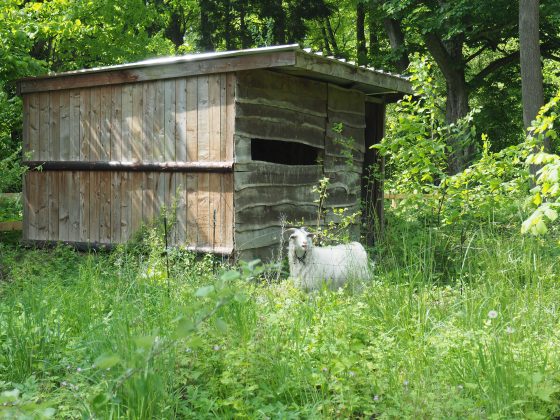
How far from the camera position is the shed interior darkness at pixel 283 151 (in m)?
11.2

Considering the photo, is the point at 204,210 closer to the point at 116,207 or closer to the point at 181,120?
the point at 181,120

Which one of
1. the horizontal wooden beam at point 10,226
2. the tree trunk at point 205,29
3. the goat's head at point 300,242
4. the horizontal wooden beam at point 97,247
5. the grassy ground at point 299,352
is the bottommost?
the grassy ground at point 299,352

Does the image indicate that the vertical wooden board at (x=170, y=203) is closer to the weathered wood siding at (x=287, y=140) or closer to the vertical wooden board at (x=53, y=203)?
the weathered wood siding at (x=287, y=140)

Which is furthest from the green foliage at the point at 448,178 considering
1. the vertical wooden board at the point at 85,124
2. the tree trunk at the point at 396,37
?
the tree trunk at the point at 396,37

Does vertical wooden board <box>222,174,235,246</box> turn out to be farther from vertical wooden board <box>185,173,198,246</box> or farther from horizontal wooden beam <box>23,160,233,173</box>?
vertical wooden board <box>185,173,198,246</box>

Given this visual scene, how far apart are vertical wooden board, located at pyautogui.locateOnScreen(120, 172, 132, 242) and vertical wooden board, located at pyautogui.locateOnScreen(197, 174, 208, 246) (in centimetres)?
126

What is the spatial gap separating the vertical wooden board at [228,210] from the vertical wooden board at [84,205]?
2.50m

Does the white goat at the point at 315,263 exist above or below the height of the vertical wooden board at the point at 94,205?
below

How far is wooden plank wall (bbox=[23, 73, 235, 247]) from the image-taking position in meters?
8.52

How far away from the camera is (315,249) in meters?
7.23

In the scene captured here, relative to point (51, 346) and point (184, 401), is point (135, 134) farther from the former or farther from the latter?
point (184, 401)

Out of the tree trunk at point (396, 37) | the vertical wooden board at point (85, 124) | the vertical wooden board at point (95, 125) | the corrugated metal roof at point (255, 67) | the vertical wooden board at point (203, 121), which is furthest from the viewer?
the tree trunk at point (396, 37)

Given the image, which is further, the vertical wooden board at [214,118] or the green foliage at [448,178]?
the vertical wooden board at [214,118]

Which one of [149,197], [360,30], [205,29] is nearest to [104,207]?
[149,197]
